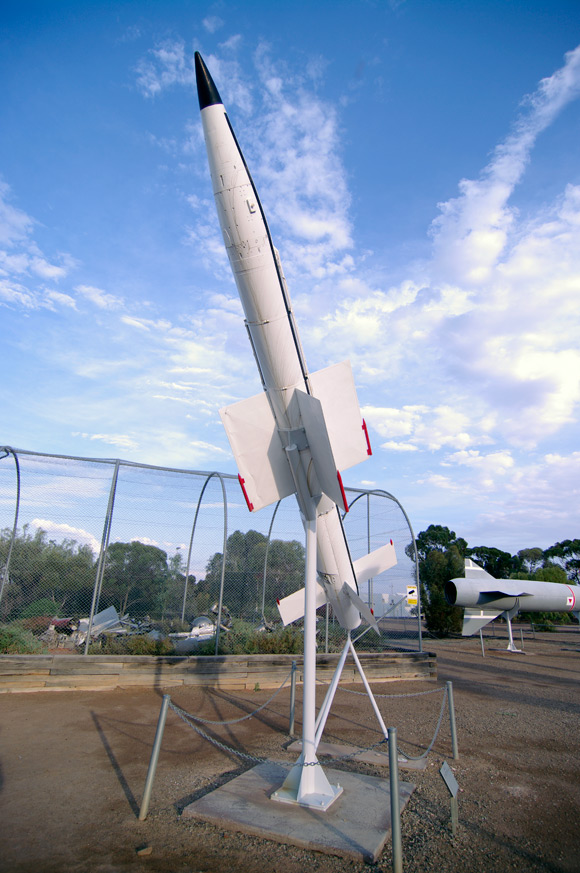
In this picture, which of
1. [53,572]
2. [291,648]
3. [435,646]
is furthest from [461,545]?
[53,572]

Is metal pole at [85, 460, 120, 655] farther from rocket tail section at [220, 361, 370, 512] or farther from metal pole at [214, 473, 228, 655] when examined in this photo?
rocket tail section at [220, 361, 370, 512]

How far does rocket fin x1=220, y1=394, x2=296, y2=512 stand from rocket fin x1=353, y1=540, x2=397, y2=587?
1619mm

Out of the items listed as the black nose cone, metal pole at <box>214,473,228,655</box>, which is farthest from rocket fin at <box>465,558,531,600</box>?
the black nose cone

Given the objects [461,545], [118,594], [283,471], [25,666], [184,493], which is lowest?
[25,666]

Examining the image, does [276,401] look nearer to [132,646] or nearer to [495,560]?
[132,646]

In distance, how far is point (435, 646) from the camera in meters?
18.8

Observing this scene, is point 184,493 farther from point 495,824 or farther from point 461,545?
point 461,545

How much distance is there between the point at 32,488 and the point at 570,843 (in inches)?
343

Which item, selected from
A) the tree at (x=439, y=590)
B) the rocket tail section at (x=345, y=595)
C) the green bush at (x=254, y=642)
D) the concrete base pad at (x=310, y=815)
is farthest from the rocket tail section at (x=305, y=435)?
the tree at (x=439, y=590)

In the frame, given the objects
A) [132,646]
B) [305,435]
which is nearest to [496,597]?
[132,646]

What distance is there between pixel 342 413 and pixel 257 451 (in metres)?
0.99

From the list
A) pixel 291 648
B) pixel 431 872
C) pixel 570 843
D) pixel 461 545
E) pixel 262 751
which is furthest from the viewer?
pixel 461 545

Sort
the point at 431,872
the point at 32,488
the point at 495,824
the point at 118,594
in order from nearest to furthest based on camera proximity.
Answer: the point at 431,872, the point at 495,824, the point at 32,488, the point at 118,594

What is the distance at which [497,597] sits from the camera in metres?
12.9
